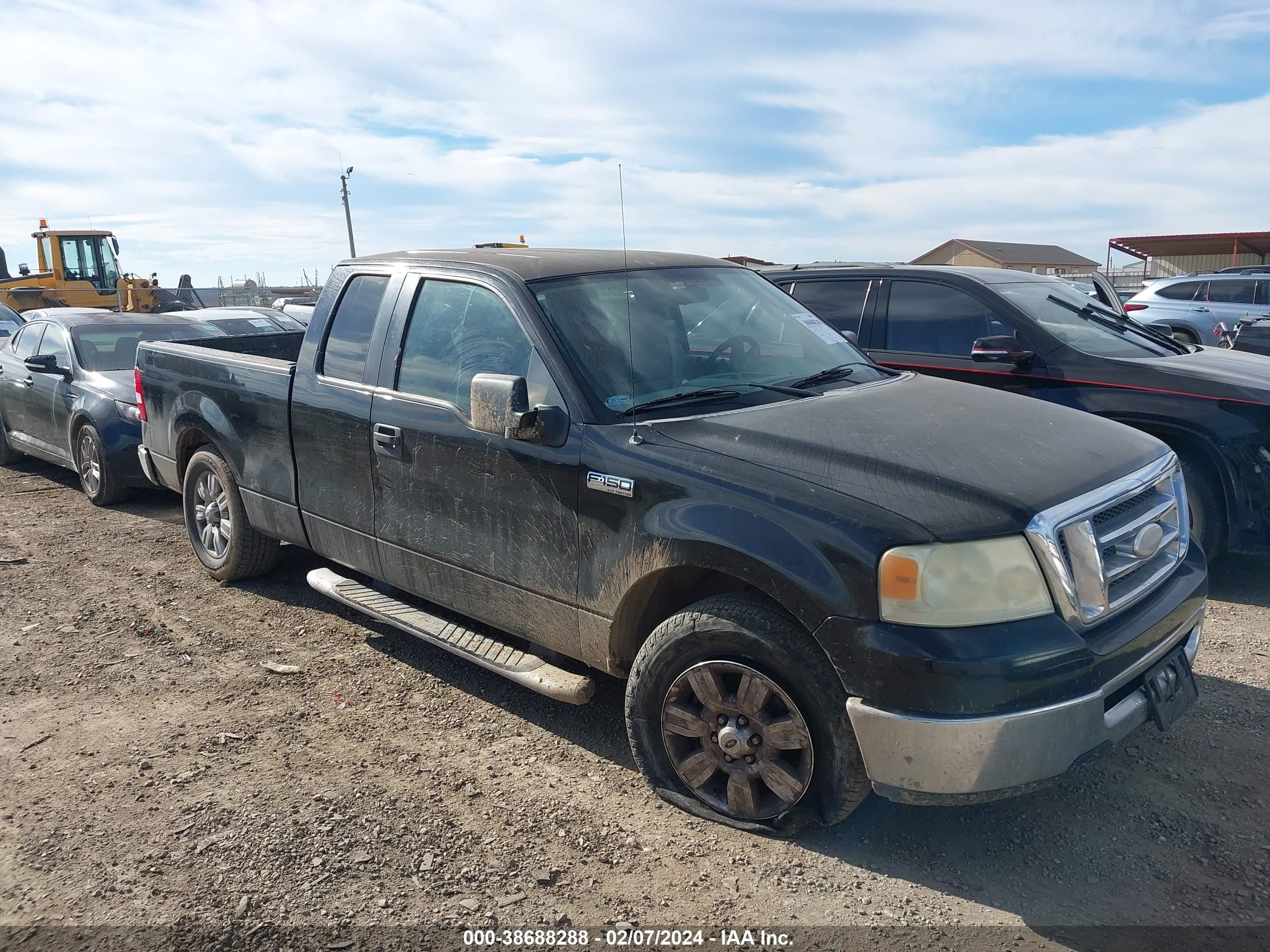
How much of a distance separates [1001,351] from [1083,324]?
38.1 inches

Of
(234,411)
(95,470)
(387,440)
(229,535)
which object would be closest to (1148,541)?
(387,440)

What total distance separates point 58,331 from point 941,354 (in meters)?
7.86

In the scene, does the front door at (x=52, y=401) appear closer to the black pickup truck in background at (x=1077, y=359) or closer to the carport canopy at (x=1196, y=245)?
the black pickup truck in background at (x=1077, y=359)

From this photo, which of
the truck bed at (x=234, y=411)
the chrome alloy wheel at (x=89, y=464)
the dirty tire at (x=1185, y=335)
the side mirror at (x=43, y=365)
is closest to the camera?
the truck bed at (x=234, y=411)

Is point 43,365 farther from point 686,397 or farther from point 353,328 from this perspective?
point 686,397

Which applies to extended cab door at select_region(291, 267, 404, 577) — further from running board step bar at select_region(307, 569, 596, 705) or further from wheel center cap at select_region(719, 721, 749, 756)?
wheel center cap at select_region(719, 721, 749, 756)

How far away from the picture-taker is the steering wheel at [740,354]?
398cm

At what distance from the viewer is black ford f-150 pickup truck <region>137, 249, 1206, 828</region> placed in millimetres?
2742

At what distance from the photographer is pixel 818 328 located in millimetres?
4656

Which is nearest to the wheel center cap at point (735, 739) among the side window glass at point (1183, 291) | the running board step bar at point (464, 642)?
the running board step bar at point (464, 642)

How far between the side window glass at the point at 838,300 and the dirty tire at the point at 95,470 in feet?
19.0

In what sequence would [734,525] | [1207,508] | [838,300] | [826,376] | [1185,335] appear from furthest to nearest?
[1185,335] → [838,300] → [1207,508] → [826,376] → [734,525]

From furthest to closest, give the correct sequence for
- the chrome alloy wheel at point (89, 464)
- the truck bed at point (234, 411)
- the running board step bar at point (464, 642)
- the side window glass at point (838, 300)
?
the chrome alloy wheel at point (89, 464) → the side window glass at point (838, 300) → the truck bed at point (234, 411) → the running board step bar at point (464, 642)

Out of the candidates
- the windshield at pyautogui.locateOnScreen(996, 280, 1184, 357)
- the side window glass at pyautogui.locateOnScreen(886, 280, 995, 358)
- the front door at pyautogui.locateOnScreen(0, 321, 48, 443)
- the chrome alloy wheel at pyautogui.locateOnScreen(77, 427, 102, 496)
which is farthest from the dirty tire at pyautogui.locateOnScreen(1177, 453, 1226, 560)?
the front door at pyautogui.locateOnScreen(0, 321, 48, 443)
